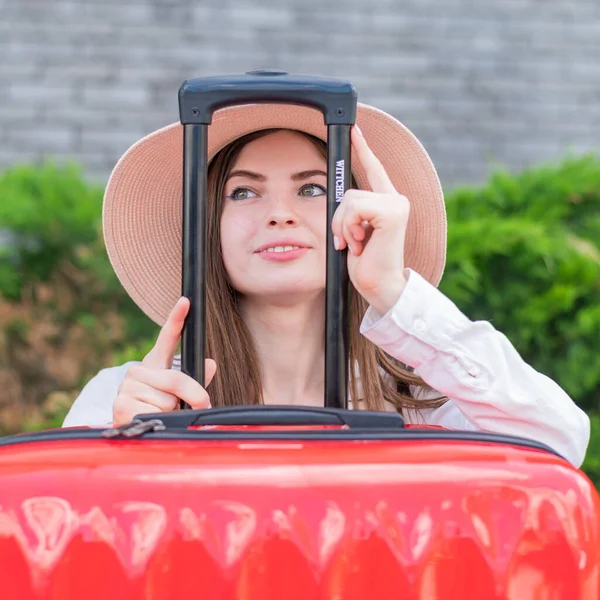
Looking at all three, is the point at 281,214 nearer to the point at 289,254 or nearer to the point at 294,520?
the point at 289,254

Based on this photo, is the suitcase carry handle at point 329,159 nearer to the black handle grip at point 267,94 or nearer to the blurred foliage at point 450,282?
the black handle grip at point 267,94

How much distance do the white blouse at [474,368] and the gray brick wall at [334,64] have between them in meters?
3.38

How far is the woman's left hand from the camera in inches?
56.1

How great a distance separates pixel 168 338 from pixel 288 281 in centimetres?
37

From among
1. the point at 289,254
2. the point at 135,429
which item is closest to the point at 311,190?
the point at 289,254

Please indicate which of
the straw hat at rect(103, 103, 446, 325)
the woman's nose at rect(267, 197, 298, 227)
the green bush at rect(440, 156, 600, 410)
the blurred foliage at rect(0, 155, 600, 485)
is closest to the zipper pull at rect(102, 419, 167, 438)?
the woman's nose at rect(267, 197, 298, 227)

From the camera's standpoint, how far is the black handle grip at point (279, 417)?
52.8 inches

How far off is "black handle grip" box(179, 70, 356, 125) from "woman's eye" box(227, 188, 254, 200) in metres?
0.46

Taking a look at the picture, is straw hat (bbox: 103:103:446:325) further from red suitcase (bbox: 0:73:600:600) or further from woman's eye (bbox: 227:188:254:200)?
red suitcase (bbox: 0:73:600:600)

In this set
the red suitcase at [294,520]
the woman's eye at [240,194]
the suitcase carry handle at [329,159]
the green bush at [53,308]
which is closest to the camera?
the red suitcase at [294,520]

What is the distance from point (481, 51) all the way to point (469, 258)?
7.67 ft

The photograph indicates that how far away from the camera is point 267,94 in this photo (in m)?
1.45

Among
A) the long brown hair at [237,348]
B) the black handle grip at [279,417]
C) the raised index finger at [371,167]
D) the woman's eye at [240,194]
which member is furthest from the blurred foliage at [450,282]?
the black handle grip at [279,417]

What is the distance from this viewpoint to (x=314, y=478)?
1.25 metres
